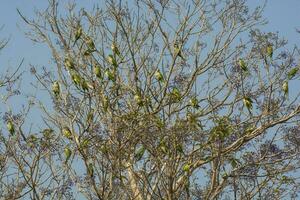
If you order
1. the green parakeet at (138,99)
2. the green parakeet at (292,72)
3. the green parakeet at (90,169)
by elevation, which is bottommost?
the green parakeet at (90,169)

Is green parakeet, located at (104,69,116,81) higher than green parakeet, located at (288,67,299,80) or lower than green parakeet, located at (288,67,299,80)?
lower

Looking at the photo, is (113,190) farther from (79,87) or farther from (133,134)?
(79,87)

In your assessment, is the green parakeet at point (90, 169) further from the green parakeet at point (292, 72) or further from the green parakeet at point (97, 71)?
the green parakeet at point (292, 72)

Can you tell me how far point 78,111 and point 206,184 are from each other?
2732mm

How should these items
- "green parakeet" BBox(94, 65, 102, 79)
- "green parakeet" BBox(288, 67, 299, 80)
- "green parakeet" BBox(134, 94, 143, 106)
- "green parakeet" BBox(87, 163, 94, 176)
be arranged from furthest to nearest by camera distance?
"green parakeet" BBox(288, 67, 299, 80)
"green parakeet" BBox(94, 65, 102, 79)
"green parakeet" BBox(134, 94, 143, 106)
"green parakeet" BBox(87, 163, 94, 176)

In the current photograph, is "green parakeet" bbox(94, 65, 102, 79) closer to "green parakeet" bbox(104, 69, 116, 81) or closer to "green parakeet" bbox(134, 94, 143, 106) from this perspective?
"green parakeet" bbox(104, 69, 116, 81)

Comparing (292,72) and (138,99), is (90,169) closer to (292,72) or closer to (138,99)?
(138,99)

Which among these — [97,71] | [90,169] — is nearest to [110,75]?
[97,71]

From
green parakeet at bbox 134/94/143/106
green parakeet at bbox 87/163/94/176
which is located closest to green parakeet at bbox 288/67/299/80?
green parakeet at bbox 134/94/143/106

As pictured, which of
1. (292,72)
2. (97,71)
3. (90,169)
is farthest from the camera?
(292,72)

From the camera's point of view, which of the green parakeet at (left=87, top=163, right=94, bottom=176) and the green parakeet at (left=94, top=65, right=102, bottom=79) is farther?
the green parakeet at (left=94, top=65, right=102, bottom=79)

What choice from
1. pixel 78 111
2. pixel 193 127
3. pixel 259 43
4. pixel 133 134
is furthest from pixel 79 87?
pixel 259 43

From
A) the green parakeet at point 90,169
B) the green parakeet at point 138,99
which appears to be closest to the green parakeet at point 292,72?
the green parakeet at point 138,99

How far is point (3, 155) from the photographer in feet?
33.3
